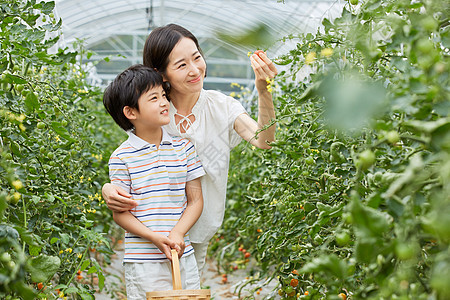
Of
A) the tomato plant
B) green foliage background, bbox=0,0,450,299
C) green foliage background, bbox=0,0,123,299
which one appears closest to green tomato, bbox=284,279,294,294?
green foliage background, bbox=0,0,450,299

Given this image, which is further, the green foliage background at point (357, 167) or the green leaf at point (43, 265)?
the green leaf at point (43, 265)

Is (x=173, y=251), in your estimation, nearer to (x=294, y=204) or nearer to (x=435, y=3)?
(x=294, y=204)

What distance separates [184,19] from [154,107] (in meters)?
5.92

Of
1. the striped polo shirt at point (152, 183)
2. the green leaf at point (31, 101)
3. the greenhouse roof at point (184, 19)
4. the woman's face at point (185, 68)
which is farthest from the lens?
the greenhouse roof at point (184, 19)

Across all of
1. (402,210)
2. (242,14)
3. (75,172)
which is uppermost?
(242,14)

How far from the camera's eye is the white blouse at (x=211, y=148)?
201 centimetres

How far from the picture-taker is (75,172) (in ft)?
6.54

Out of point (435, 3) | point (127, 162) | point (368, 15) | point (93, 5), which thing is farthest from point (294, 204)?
point (93, 5)

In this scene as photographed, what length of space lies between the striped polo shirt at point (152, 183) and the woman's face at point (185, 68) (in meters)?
0.21

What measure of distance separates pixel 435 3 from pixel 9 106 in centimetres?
105

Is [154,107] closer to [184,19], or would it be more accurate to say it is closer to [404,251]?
[404,251]

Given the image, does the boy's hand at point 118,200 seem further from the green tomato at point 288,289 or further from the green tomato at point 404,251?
the green tomato at point 404,251

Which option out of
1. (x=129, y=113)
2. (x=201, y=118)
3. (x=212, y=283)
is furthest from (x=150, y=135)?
(x=212, y=283)

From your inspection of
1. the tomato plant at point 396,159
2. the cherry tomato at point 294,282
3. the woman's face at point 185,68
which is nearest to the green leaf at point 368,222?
the tomato plant at point 396,159
